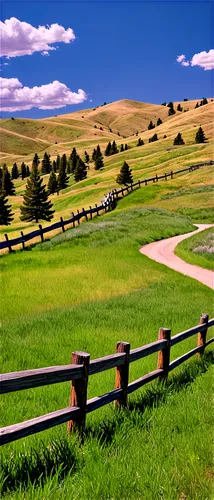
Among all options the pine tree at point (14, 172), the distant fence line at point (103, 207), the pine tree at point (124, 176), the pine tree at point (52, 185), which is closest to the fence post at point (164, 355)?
the distant fence line at point (103, 207)


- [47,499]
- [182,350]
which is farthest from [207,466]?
[182,350]

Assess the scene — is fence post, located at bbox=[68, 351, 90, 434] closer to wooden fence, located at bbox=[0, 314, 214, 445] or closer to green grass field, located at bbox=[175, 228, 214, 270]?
wooden fence, located at bbox=[0, 314, 214, 445]

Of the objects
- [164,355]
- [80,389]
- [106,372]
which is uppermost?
[80,389]

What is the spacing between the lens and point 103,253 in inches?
1103

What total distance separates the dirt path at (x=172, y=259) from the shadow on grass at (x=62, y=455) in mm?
16140

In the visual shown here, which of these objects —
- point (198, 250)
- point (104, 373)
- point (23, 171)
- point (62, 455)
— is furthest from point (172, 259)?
point (23, 171)

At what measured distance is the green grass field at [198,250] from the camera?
28.3 m

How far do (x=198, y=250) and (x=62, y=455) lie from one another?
89.8 ft

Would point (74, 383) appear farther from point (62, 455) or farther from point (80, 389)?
point (62, 455)

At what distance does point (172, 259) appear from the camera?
94.4ft

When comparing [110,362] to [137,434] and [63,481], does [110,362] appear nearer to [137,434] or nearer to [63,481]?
[137,434]

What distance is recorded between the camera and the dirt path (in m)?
24.2

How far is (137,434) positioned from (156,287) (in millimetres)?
15514

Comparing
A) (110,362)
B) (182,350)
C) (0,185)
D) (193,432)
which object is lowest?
(182,350)
